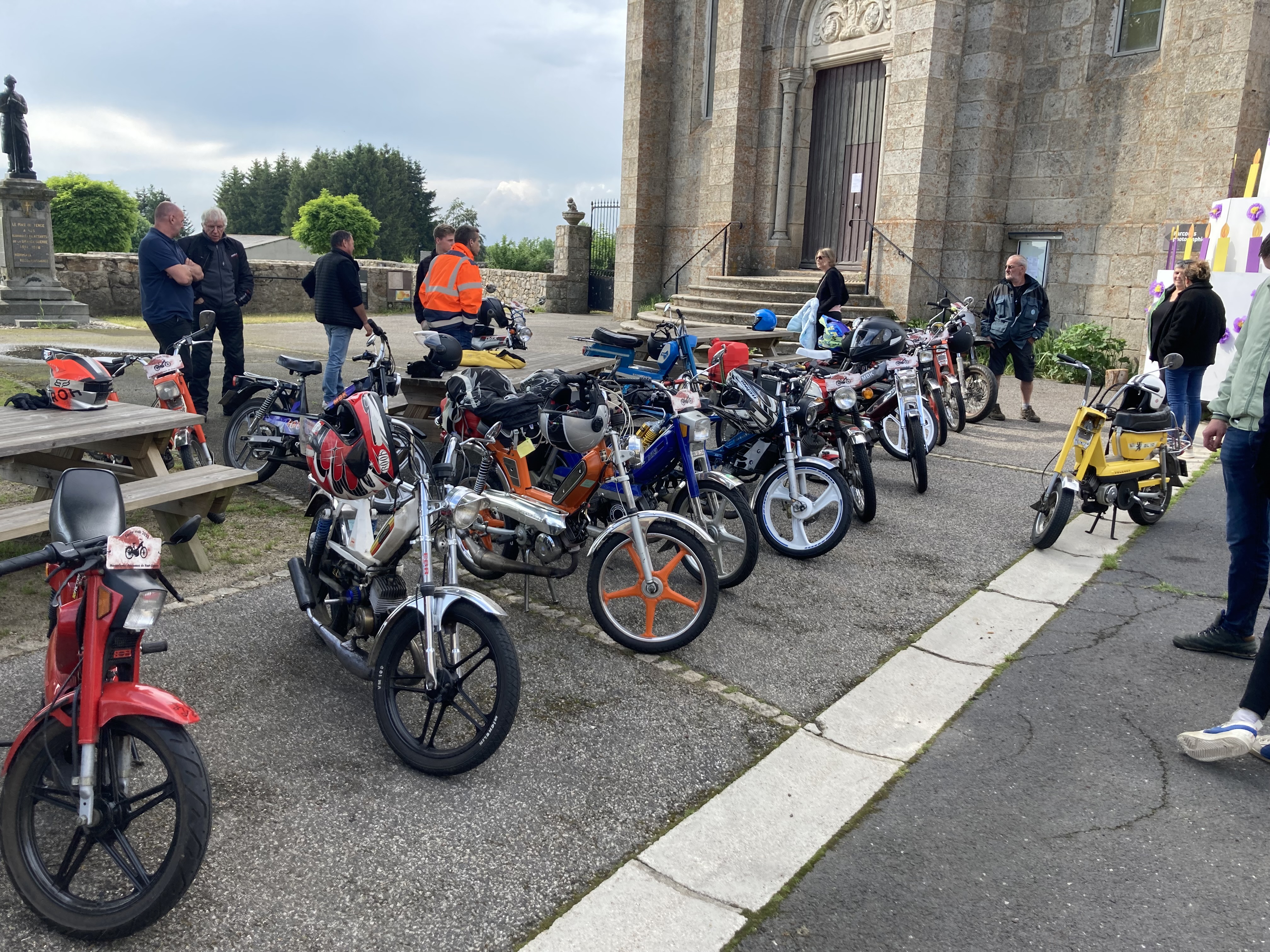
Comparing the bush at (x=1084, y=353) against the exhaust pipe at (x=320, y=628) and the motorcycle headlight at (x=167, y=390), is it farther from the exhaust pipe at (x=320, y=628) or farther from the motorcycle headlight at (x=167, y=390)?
the exhaust pipe at (x=320, y=628)

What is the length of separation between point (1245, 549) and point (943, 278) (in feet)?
37.4

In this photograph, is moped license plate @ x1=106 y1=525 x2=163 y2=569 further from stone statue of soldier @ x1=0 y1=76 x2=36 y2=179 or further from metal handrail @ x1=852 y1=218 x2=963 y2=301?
stone statue of soldier @ x1=0 y1=76 x2=36 y2=179

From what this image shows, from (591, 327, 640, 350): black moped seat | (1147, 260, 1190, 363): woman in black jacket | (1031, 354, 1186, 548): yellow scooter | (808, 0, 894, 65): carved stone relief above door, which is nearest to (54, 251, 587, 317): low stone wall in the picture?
(808, 0, 894, 65): carved stone relief above door

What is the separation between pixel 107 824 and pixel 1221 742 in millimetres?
3637

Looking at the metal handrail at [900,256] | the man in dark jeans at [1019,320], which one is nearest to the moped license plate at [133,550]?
the man in dark jeans at [1019,320]

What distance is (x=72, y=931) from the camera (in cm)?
247

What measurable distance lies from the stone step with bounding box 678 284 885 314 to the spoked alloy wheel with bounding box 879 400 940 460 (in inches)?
252

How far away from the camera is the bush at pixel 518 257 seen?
105 ft

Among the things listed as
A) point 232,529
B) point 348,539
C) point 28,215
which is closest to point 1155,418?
point 348,539

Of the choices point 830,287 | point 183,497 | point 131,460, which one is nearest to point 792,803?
point 183,497

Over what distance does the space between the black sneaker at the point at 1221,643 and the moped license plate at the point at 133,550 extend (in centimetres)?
446

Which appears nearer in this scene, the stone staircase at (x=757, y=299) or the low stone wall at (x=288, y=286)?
the stone staircase at (x=757, y=299)

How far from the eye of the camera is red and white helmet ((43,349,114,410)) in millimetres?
5242

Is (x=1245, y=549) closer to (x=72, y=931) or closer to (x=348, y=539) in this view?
(x=348, y=539)
